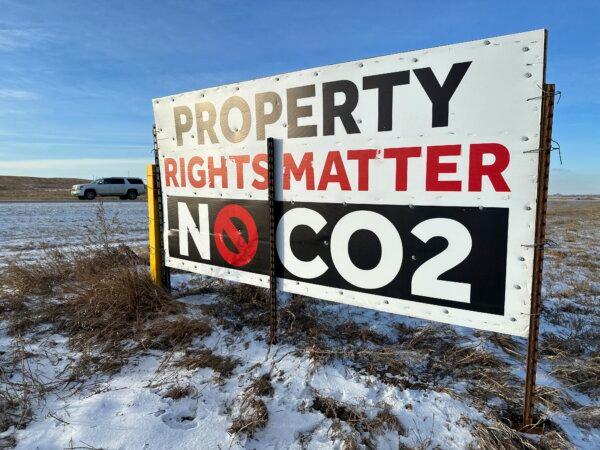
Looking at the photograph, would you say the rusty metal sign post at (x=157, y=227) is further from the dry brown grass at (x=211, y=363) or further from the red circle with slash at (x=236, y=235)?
the dry brown grass at (x=211, y=363)

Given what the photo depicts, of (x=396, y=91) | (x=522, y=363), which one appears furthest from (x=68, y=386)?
(x=522, y=363)

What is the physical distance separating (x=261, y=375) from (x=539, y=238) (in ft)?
7.44

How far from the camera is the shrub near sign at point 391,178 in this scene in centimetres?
240

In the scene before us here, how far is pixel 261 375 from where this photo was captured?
2961mm

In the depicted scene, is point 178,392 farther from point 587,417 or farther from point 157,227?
point 587,417

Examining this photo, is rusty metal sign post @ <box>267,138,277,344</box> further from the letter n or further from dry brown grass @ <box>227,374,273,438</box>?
the letter n

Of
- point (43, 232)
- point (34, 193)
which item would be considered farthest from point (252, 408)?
point (34, 193)

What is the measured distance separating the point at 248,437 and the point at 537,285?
2.10m

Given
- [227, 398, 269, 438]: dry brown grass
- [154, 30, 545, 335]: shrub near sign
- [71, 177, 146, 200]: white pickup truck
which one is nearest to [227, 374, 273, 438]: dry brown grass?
[227, 398, 269, 438]: dry brown grass

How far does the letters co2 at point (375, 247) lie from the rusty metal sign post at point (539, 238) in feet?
0.63

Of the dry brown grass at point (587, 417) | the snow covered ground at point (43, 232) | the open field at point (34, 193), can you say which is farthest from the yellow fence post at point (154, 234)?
the open field at point (34, 193)

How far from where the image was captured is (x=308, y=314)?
397 cm

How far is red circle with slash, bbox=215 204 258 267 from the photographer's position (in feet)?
12.4

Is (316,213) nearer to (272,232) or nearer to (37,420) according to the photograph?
(272,232)
